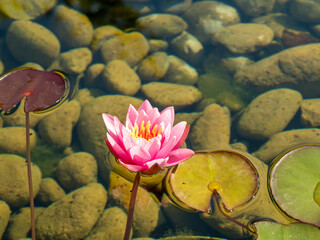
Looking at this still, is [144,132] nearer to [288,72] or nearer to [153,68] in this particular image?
[153,68]

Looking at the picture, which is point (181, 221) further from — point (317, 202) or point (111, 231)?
point (317, 202)

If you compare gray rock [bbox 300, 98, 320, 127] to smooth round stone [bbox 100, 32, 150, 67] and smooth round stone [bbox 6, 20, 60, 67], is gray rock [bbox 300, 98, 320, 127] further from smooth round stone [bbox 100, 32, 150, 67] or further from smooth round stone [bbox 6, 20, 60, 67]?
smooth round stone [bbox 6, 20, 60, 67]

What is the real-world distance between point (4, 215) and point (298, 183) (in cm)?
301

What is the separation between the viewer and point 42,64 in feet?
15.2

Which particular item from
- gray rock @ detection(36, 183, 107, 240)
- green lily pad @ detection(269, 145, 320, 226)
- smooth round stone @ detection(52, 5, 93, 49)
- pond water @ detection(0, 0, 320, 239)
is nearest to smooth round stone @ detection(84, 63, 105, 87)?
pond water @ detection(0, 0, 320, 239)

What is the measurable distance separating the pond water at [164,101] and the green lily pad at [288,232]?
0.48ft

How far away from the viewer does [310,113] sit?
3.76 metres

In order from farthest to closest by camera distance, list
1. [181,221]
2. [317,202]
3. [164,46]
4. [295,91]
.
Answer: [164,46] → [295,91] → [181,221] → [317,202]

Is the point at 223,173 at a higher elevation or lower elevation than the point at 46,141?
higher

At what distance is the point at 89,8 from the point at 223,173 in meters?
4.28

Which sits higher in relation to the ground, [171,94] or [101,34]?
[101,34]

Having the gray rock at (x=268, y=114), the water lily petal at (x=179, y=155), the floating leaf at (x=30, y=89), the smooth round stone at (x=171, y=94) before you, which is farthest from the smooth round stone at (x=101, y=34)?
the water lily petal at (x=179, y=155)

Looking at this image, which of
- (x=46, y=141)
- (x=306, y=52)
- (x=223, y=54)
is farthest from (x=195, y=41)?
(x=46, y=141)

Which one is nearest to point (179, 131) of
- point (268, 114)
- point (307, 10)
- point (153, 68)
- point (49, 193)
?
point (49, 193)
